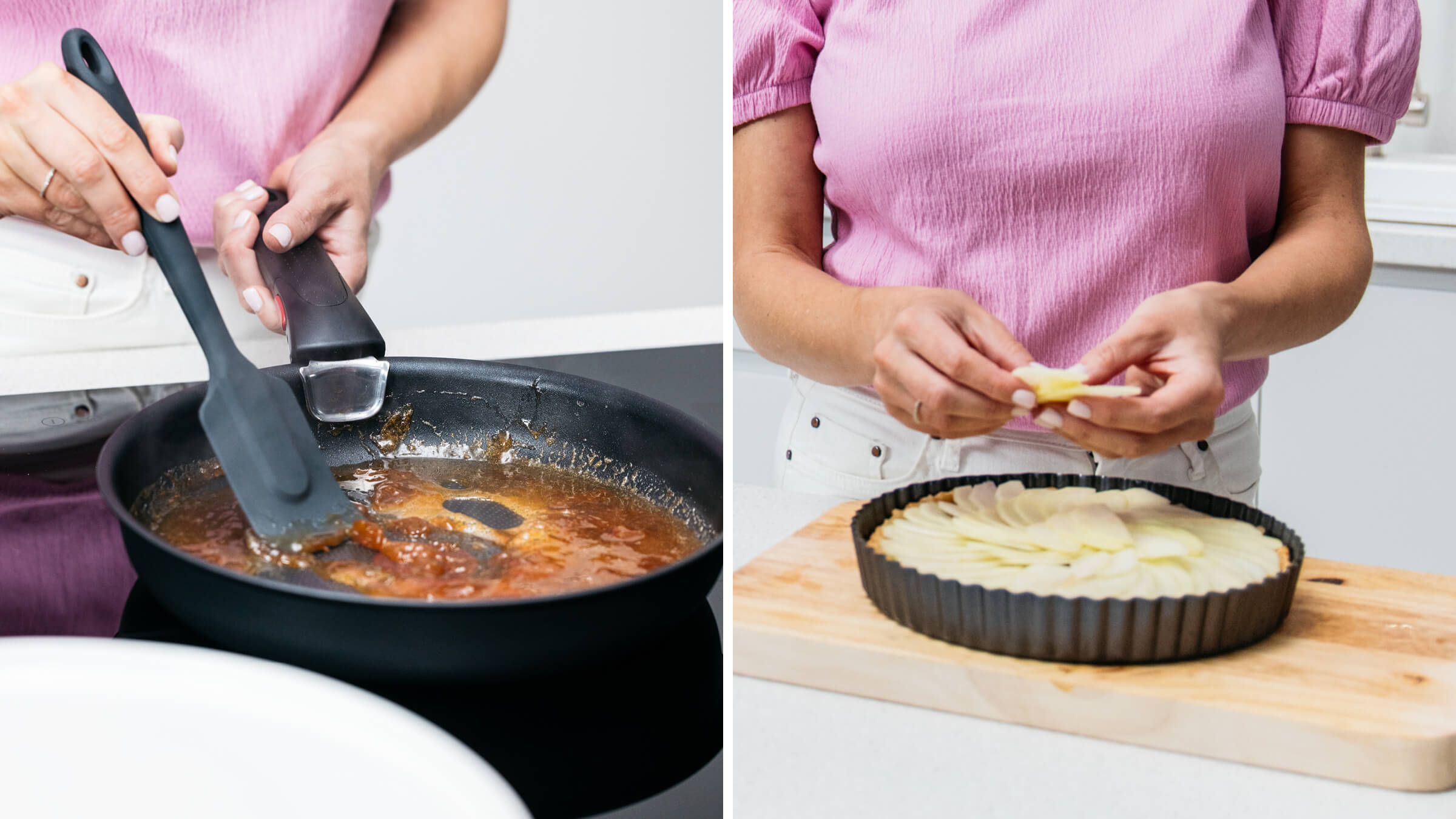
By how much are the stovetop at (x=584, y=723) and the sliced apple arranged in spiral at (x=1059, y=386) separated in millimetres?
161

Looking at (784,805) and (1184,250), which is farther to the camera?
(1184,250)

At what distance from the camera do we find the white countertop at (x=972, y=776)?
0.95 ft

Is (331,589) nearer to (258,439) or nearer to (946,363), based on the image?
(258,439)

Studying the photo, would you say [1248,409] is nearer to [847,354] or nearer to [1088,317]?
[1088,317]

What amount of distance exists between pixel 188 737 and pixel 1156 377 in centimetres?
34

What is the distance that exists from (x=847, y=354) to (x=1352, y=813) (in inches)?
8.9

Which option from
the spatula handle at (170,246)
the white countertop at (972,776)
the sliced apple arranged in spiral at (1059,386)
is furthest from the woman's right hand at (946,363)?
the spatula handle at (170,246)

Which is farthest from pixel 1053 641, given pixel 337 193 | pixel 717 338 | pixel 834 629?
pixel 337 193

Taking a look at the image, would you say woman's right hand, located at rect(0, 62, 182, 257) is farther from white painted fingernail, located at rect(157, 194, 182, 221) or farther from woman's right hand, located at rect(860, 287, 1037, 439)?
woman's right hand, located at rect(860, 287, 1037, 439)

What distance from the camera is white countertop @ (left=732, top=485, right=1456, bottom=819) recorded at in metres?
0.29

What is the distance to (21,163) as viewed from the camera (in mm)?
363

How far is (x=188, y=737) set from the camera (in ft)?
0.71

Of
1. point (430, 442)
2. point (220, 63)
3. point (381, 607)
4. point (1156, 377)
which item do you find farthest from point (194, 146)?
point (1156, 377)

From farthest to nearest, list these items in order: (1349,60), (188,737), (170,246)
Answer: (1349,60), (170,246), (188,737)
